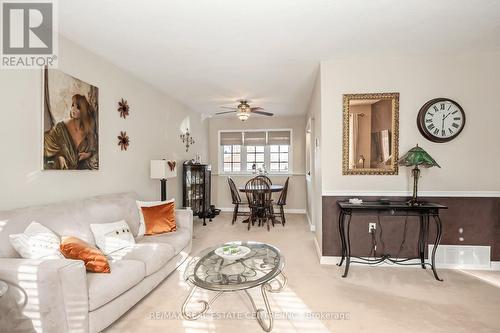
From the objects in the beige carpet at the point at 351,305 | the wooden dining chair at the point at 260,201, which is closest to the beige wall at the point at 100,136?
the beige carpet at the point at 351,305

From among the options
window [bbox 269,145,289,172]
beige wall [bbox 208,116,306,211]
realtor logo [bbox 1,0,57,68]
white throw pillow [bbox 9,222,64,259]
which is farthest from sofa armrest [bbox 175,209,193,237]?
window [bbox 269,145,289,172]

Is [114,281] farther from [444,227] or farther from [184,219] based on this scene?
[444,227]

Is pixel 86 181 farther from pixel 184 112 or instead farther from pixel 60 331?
pixel 184 112

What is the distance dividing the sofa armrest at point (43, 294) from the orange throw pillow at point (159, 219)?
141 centimetres

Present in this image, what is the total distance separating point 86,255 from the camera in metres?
1.94

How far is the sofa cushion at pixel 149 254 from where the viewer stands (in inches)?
91.9

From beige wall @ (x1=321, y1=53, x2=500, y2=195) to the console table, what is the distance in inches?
13.8

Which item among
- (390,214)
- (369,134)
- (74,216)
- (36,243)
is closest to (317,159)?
(369,134)

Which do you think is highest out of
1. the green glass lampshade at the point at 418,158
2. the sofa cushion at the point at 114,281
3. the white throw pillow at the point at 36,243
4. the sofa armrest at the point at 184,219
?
the green glass lampshade at the point at 418,158

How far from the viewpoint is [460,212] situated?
310 centimetres

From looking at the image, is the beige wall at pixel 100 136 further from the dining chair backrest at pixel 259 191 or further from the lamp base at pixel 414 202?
the lamp base at pixel 414 202

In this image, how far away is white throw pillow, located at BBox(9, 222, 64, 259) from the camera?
1793 mm

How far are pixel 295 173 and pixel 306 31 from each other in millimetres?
4494

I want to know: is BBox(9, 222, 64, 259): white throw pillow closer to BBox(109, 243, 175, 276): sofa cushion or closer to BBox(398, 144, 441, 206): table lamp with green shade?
BBox(109, 243, 175, 276): sofa cushion
